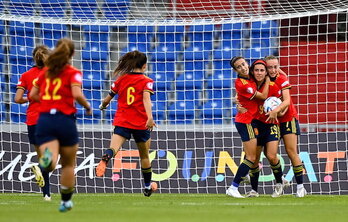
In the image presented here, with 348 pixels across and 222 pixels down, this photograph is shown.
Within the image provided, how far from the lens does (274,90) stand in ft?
36.1

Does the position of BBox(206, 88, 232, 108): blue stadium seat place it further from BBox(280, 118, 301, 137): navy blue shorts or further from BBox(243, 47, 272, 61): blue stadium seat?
BBox(280, 118, 301, 137): navy blue shorts

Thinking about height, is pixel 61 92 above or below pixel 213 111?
above

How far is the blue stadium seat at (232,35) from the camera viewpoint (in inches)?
601

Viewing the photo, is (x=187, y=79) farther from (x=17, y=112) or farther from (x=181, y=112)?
(x=17, y=112)

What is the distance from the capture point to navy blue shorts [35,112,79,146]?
7254 millimetres

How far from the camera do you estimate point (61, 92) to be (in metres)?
7.36

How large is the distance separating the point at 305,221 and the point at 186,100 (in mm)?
8211

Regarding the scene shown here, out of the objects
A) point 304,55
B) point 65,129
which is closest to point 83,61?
point 304,55

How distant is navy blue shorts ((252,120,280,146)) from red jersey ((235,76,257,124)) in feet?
0.69

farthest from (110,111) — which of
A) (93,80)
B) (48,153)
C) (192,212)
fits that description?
(48,153)

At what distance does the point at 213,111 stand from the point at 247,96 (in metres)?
4.16

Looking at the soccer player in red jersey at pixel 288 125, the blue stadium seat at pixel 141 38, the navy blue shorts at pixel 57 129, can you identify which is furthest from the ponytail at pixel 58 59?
the blue stadium seat at pixel 141 38

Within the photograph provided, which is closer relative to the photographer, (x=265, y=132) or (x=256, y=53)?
(x=265, y=132)

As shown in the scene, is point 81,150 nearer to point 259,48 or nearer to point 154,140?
point 154,140
